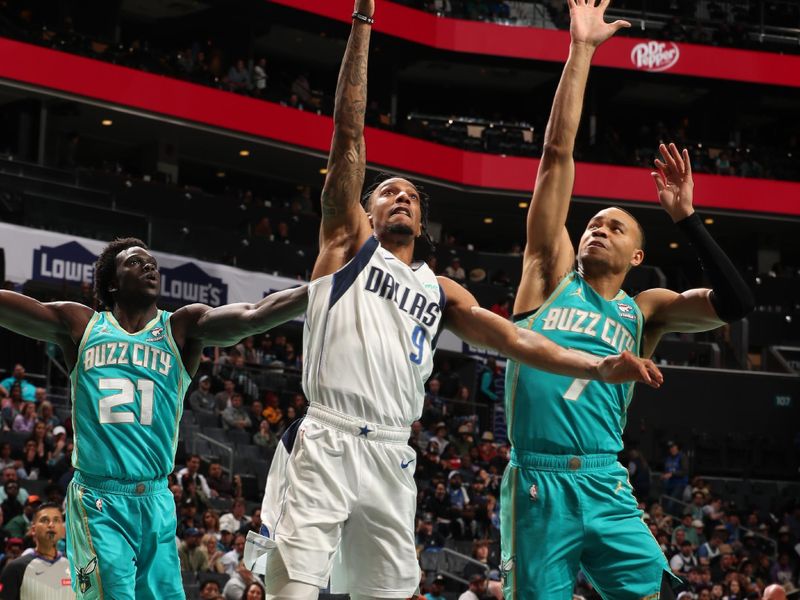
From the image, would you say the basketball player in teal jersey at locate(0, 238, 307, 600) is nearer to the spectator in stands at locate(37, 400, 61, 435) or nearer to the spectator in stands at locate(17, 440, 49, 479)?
the spectator in stands at locate(17, 440, 49, 479)

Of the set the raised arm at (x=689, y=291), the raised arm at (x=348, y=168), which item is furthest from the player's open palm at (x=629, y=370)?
the raised arm at (x=348, y=168)

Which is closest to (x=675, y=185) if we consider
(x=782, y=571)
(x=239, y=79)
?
(x=782, y=571)

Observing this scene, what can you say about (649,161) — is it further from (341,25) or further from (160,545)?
(160,545)

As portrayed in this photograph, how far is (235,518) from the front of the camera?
15.6 metres

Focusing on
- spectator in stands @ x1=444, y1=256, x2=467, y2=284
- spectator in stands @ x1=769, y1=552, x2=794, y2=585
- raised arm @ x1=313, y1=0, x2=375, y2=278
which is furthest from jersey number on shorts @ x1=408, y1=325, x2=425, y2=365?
spectator in stands @ x1=444, y1=256, x2=467, y2=284

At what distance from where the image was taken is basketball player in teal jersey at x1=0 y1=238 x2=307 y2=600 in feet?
20.7

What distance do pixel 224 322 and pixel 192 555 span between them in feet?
26.2

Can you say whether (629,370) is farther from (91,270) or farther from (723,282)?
(91,270)

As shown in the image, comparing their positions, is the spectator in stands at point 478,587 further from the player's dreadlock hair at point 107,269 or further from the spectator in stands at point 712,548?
the player's dreadlock hair at point 107,269

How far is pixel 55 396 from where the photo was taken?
59.1ft

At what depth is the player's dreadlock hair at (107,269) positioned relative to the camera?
7038 mm

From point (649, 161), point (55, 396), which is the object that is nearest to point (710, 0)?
point (649, 161)

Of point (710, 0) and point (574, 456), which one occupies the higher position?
point (710, 0)

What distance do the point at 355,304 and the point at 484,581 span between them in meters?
10.5
